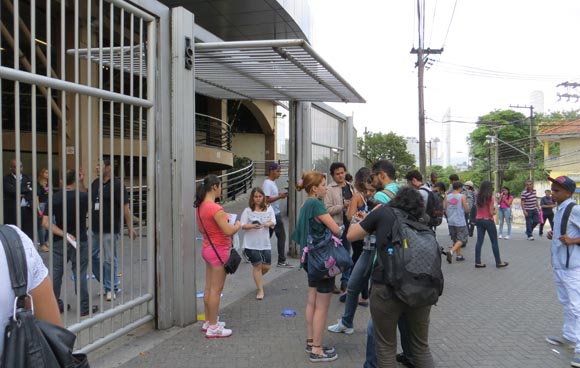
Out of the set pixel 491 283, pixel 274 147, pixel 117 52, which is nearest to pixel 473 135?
pixel 274 147

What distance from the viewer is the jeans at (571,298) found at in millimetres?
4238

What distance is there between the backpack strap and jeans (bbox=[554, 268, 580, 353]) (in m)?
4.41

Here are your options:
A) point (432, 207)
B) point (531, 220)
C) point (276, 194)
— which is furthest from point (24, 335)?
point (531, 220)

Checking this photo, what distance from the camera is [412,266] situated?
9.98 feet

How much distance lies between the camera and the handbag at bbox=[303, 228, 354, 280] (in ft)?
13.3

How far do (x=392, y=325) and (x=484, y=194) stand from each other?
258 inches

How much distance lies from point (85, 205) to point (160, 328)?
4.91ft

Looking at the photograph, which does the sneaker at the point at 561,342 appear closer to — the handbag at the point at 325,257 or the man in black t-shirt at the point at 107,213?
the handbag at the point at 325,257

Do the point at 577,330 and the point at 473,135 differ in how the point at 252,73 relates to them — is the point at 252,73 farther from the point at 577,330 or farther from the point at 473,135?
the point at 473,135

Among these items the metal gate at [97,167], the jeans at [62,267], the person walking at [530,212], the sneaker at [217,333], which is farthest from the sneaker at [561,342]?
the person walking at [530,212]

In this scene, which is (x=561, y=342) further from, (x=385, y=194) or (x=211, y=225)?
(x=211, y=225)

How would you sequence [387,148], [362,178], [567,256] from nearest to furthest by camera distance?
[567,256], [362,178], [387,148]

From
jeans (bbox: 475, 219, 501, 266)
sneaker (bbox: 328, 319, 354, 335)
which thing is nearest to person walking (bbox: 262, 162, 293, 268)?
sneaker (bbox: 328, 319, 354, 335)

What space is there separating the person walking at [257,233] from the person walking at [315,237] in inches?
76.9
